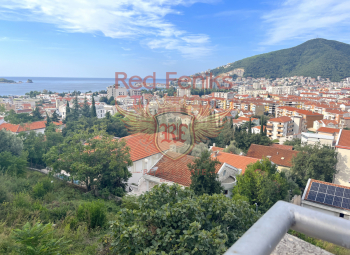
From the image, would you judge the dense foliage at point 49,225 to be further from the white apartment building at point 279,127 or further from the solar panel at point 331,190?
the white apartment building at point 279,127

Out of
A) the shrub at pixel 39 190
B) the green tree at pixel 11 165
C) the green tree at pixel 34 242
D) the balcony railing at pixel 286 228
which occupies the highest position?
the balcony railing at pixel 286 228

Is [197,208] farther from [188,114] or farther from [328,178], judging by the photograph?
[328,178]

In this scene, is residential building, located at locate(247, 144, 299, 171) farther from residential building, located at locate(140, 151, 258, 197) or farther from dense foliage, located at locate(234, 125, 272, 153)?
residential building, located at locate(140, 151, 258, 197)

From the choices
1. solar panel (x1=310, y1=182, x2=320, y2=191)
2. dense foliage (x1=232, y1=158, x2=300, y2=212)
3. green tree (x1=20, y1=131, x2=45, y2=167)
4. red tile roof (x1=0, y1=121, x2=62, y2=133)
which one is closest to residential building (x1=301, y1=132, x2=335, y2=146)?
solar panel (x1=310, y1=182, x2=320, y2=191)

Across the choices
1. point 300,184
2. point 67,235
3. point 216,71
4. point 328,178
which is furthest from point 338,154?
point 216,71

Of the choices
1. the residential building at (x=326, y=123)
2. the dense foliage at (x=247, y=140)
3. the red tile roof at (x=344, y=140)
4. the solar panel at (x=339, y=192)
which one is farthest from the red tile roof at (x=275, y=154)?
the residential building at (x=326, y=123)

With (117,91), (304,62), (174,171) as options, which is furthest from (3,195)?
(304,62)
